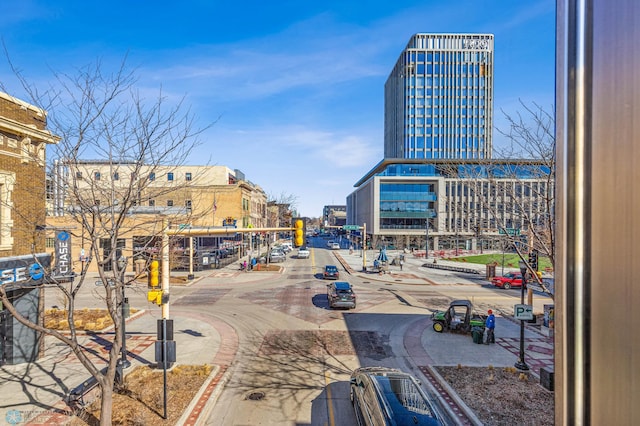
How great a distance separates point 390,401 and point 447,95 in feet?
296

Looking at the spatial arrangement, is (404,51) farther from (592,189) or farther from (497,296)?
(592,189)

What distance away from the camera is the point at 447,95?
85.8 meters

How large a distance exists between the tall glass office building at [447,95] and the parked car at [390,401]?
82041 mm

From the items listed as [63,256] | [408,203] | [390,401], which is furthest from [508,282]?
[408,203]

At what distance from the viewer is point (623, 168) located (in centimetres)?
110

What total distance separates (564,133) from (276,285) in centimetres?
2773

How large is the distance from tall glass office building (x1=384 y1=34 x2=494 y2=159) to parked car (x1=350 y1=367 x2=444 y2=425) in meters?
82.0

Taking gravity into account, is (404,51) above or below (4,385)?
above

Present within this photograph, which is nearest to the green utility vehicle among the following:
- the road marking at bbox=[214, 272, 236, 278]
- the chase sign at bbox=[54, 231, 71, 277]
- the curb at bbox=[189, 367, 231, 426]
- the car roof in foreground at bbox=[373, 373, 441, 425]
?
the car roof in foreground at bbox=[373, 373, 441, 425]

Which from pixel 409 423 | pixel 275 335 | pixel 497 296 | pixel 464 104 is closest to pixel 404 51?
pixel 464 104

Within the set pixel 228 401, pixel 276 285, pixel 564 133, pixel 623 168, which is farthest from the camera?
pixel 276 285

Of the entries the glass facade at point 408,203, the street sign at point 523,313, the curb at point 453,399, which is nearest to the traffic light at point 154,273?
the curb at point 453,399

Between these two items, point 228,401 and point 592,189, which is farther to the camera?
point 228,401

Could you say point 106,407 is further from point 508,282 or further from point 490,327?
point 508,282
